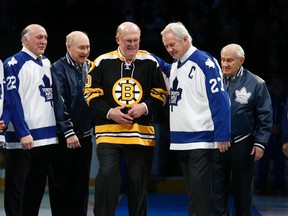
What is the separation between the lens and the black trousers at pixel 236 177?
737 cm

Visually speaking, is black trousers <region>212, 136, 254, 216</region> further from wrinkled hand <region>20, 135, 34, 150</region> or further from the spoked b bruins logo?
wrinkled hand <region>20, 135, 34, 150</region>

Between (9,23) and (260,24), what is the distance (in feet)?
14.0

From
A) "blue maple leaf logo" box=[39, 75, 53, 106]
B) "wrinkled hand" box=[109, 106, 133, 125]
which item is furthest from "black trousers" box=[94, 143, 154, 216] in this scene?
"blue maple leaf logo" box=[39, 75, 53, 106]

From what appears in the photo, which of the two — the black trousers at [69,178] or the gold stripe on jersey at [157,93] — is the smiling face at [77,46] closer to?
the black trousers at [69,178]

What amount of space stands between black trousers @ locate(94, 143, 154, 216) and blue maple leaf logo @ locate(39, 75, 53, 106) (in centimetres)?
71

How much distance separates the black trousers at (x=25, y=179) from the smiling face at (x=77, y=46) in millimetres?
856

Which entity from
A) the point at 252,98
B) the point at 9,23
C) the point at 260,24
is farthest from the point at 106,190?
the point at 9,23

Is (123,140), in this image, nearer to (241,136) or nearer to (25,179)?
(25,179)

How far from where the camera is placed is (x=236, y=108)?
7.36m

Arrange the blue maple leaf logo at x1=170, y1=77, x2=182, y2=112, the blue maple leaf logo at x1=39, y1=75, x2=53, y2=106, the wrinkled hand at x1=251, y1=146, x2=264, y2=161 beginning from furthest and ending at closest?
the wrinkled hand at x1=251, y1=146, x2=264, y2=161, the blue maple leaf logo at x1=39, y1=75, x2=53, y2=106, the blue maple leaf logo at x1=170, y1=77, x2=182, y2=112

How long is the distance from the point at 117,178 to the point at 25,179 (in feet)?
2.87

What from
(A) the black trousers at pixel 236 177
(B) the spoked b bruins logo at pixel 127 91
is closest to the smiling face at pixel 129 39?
(B) the spoked b bruins logo at pixel 127 91

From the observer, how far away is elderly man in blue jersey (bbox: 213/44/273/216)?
736 cm

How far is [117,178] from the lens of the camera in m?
6.73
